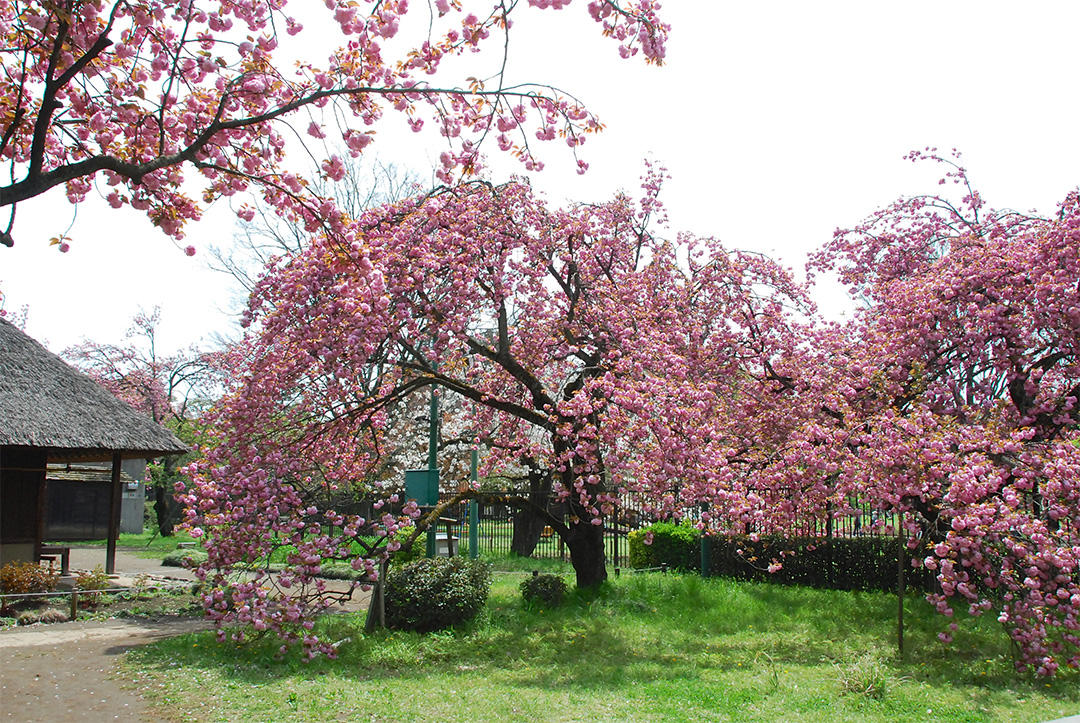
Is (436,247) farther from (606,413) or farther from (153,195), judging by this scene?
(153,195)

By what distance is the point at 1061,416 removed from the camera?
938 cm

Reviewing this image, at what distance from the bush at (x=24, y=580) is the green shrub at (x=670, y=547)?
997cm

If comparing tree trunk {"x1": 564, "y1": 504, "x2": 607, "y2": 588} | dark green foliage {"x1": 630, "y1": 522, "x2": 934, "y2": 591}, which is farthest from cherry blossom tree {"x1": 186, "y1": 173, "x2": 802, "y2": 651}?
dark green foliage {"x1": 630, "y1": 522, "x2": 934, "y2": 591}

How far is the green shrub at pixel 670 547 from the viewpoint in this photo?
15242 mm

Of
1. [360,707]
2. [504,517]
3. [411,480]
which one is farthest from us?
[504,517]

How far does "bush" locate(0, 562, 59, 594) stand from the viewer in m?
11.8

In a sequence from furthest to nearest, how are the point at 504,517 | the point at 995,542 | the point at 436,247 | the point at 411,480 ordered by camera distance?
the point at 504,517 → the point at 411,480 → the point at 436,247 → the point at 995,542

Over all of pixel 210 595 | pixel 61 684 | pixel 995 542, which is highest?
pixel 995 542

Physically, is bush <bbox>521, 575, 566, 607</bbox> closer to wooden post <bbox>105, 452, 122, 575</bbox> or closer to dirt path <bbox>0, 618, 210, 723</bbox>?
dirt path <bbox>0, 618, 210, 723</bbox>

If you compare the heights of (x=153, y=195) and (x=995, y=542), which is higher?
(x=153, y=195)

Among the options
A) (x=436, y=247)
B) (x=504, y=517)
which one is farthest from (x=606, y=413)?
(x=504, y=517)

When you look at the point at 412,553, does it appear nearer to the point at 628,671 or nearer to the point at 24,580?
the point at 24,580

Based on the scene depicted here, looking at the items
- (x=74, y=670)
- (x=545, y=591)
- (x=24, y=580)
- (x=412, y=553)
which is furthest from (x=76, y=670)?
(x=412, y=553)

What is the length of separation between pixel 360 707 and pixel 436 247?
20.1ft
